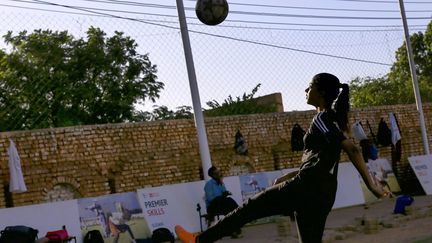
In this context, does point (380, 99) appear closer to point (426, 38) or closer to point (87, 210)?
point (426, 38)

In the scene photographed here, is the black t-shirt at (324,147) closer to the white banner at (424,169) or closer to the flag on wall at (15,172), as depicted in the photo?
the flag on wall at (15,172)

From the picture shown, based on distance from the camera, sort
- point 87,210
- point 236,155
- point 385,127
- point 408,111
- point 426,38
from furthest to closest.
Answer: point 426,38, point 408,111, point 385,127, point 236,155, point 87,210

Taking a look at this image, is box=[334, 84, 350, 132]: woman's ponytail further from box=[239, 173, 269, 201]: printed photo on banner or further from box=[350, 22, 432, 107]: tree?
box=[350, 22, 432, 107]: tree

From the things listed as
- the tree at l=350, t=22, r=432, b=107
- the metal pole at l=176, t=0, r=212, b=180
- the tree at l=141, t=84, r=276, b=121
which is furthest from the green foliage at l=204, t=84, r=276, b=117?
the tree at l=350, t=22, r=432, b=107

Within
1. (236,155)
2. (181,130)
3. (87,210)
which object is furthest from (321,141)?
(236,155)

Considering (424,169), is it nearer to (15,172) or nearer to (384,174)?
(384,174)

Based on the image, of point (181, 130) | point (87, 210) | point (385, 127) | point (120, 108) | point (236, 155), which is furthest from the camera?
point (120, 108)

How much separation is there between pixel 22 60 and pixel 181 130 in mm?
9431

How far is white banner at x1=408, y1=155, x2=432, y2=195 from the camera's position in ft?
72.3

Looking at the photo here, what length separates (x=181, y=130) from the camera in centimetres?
1820

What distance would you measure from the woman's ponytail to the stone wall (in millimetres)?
10562

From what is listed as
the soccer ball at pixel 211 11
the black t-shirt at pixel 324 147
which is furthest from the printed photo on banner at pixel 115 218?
the black t-shirt at pixel 324 147

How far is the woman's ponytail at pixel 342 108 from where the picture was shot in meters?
5.60

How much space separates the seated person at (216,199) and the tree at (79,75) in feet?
19.0
